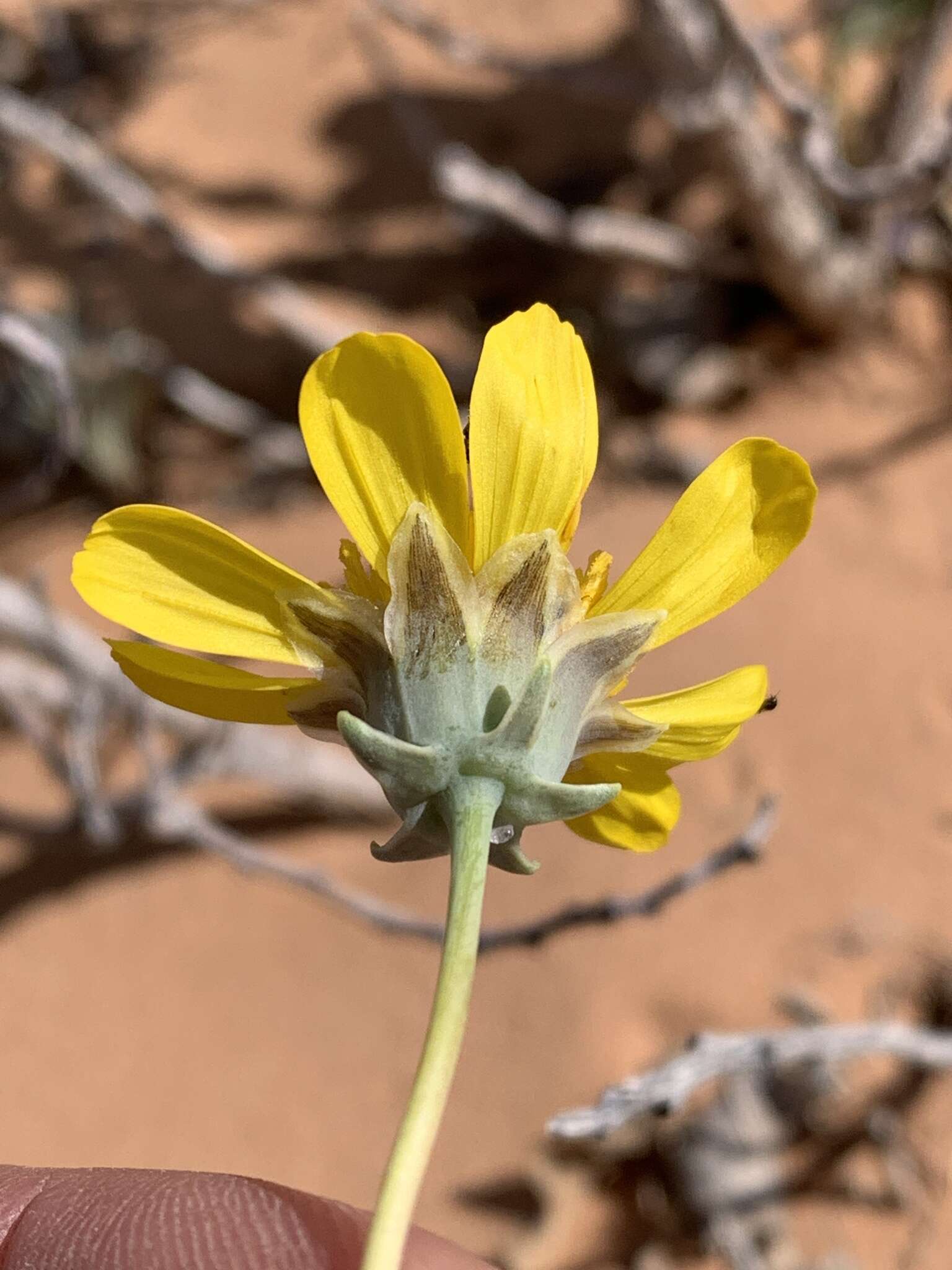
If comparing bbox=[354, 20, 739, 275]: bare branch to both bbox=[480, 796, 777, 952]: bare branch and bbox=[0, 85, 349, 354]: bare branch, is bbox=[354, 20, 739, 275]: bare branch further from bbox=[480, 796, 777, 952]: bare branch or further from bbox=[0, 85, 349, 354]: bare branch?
bbox=[480, 796, 777, 952]: bare branch

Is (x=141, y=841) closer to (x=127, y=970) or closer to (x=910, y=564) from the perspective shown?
(x=127, y=970)

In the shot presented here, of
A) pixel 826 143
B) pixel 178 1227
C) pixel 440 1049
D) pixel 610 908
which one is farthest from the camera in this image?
pixel 826 143

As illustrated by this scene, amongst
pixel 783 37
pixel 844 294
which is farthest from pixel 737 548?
pixel 844 294

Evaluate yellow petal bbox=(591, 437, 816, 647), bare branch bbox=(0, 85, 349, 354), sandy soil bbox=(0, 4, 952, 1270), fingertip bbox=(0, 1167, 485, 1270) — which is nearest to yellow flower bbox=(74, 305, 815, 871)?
yellow petal bbox=(591, 437, 816, 647)

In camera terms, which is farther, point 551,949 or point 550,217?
point 550,217

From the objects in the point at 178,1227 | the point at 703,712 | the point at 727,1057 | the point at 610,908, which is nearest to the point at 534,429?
the point at 703,712

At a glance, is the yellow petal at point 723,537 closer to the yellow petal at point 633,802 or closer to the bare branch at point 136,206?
the yellow petal at point 633,802

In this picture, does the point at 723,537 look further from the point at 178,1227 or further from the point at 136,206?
the point at 136,206
